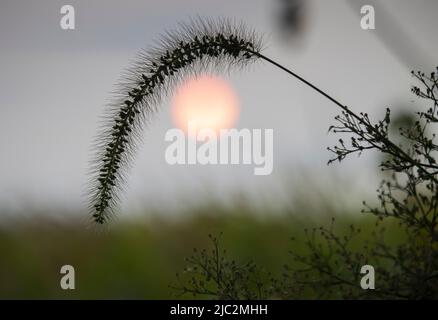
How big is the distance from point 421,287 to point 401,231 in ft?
8.12

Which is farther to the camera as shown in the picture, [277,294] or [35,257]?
[35,257]

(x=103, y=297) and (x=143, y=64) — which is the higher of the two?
(x=143, y=64)

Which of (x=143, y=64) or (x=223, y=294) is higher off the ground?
(x=143, y=64)

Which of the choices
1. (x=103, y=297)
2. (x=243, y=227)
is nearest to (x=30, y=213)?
(x=103, y=297)
